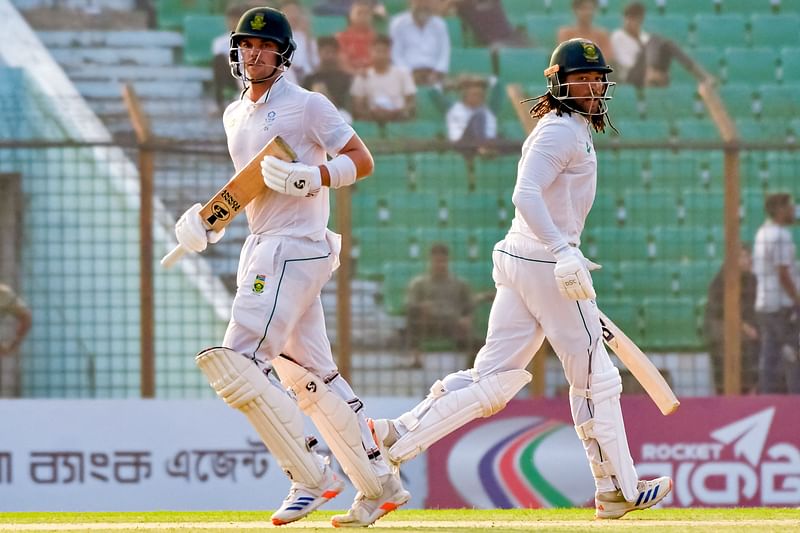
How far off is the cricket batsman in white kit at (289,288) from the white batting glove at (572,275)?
785mm

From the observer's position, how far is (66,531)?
583 centimetres

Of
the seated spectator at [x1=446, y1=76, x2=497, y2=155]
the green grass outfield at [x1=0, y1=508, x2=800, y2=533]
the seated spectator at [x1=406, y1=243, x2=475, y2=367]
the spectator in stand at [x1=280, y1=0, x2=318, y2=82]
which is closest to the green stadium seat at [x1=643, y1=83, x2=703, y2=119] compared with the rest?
the seated spectator at [x1=446, y1=76, x2=497, y2=155]

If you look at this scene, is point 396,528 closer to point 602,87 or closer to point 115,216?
point 602,87

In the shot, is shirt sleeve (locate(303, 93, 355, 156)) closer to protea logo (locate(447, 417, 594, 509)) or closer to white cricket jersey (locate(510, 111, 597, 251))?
white cricket jersey (locate(510, 111, 597, 251))

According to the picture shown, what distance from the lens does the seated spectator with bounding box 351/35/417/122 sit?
12609mm

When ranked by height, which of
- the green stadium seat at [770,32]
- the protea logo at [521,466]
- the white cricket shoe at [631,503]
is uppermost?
the green stadium seat at [770,32]

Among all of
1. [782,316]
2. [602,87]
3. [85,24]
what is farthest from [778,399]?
[85,24]

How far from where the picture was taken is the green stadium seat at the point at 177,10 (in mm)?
14102

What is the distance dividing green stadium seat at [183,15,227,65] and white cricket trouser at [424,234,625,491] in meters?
8.16

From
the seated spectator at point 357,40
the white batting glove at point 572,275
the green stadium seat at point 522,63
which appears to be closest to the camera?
the white batting glove at point 572,275

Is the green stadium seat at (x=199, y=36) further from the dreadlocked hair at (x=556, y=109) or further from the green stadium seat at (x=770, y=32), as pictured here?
the dreadlocked hair at (x=556, y=109)

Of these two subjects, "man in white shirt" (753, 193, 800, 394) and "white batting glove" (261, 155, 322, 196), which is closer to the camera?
"white batting glove" (261, 155, 322, 196)

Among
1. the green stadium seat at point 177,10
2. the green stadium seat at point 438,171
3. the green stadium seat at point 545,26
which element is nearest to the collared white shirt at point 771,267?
the green stadium seat at point 438,171

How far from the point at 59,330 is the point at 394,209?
2392 millimetres
